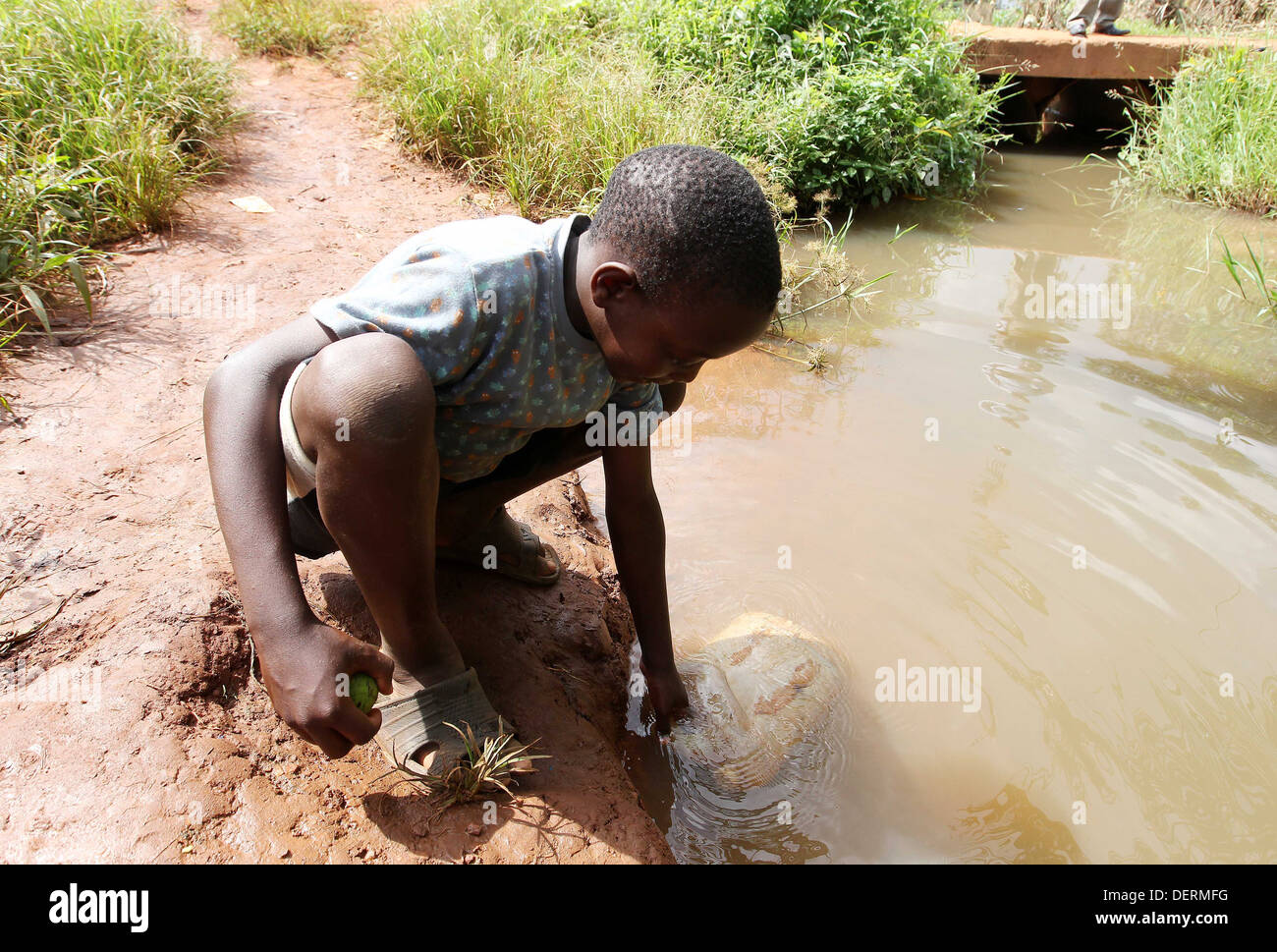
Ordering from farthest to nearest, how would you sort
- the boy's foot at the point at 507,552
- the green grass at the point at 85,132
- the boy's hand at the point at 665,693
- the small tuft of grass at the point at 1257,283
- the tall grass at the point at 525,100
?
the tall grass at the point at 525,100 < the small tuft of grass at the point at 1257,283 < the green grass at the point at 85,132 < the boy's foot at the point at 507,552 < the boy's hand at the point at 665,693

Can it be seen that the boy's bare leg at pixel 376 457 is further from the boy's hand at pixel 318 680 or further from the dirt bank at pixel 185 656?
the dirt bank at pixel 185 656

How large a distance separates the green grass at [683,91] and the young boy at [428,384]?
276cm

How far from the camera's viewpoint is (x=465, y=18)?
17.1ft

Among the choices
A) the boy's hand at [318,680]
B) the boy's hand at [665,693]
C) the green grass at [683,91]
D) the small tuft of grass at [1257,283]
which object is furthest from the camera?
the green grass at [683,91]

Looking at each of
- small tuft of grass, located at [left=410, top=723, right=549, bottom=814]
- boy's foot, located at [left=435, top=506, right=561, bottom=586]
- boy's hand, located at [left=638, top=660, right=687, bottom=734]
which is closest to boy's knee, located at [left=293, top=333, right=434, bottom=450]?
small tuft of grass, located at [left=410, top=723, right=549, bottom=814]

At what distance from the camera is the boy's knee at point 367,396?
134 cm

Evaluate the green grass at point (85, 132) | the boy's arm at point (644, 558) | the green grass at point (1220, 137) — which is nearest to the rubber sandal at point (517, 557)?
the boy's arm at point (644, 558)

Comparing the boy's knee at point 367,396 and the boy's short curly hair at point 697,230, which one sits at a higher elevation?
the boy's short curly hair at point 697,230

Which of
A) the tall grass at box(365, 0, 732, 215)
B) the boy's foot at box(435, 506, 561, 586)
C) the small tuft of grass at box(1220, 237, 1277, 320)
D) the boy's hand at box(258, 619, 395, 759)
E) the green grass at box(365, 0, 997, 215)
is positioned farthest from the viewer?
the green grass at box(365, 0, 997, 215)

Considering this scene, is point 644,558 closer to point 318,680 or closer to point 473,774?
point 473,774

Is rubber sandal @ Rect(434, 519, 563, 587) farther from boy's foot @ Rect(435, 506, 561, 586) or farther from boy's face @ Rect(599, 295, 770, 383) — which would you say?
boy's face @ Rect(599, 295, 770, 383)

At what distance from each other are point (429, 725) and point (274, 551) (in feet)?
1.41

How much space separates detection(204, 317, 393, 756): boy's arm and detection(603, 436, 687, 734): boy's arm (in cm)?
68

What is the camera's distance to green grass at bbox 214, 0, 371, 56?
5.47 meters
